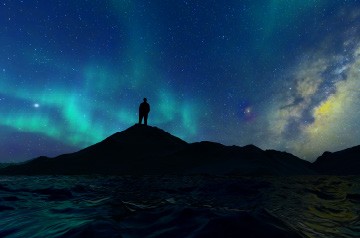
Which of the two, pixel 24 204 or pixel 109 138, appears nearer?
pixel 24 204

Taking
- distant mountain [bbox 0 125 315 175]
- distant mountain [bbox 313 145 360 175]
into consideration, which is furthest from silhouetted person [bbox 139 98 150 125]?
distant mountain [bbox 313 145 360 175]

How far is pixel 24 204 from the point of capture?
6648mm

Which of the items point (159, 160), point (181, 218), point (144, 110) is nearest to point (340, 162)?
point (159, 160)

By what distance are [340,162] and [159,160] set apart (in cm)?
1335

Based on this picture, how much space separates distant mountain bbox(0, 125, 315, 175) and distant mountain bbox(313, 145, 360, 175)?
2.31 meters

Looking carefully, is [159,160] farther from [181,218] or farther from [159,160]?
[181,218]

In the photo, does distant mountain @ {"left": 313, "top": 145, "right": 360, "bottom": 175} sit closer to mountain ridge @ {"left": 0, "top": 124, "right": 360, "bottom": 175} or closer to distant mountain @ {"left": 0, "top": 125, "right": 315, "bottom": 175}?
mountain ridge @ {"left": 0, "top": 124, "right": 360, "bottom": 175}

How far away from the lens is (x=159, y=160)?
19344 millimetres

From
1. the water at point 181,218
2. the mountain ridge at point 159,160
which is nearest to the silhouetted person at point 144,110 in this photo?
the mountain ridge at point 159,160

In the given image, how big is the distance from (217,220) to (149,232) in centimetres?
84

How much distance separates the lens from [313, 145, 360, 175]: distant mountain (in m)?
20.6

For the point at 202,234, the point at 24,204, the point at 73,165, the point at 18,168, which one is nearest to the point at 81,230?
the point at 202,234

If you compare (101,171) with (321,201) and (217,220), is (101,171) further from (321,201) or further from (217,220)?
(217,220)

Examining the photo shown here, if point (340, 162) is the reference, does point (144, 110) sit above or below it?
above
